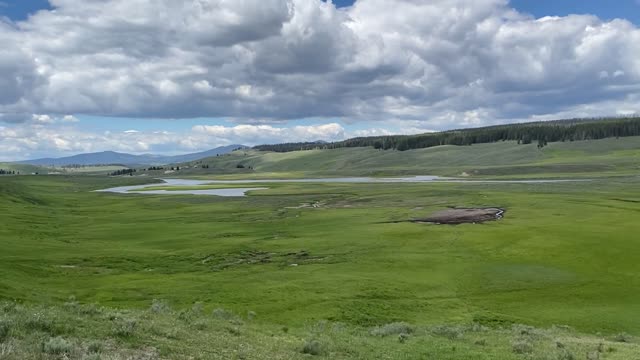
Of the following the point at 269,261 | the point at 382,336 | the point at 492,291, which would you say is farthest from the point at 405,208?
the point at 382,336

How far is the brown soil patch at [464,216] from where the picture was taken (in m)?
88.9

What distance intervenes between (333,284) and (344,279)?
6.81 ft

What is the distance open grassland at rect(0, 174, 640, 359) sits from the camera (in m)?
24.8

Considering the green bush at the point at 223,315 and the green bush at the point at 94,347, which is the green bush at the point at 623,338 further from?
the green bush at the point at 94,347

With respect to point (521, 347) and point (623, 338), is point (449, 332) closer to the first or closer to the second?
point (521, 347)

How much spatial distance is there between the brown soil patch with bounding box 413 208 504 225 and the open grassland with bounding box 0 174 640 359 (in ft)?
11.4

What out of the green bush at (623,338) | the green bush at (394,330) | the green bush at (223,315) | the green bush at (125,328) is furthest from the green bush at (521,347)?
the green bush at (125,328)

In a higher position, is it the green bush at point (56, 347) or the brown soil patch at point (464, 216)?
the green bush at point (56, 347)

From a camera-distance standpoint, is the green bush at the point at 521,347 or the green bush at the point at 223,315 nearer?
the green bush at the point at 521,347

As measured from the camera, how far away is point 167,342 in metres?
19.2

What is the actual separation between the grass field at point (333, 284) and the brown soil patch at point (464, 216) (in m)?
4.07

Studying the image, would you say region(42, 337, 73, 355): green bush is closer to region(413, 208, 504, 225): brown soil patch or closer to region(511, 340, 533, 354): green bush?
region(511, 340, 533, 354): green bush

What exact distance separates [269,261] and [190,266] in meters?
8.34

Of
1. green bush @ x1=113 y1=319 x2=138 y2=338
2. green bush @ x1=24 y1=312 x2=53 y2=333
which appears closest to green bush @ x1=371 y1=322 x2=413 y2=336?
green bush @ x1=113 y1=319 x2=138 y2=338
